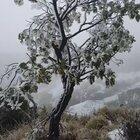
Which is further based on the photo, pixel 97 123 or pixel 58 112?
pixel 97 123

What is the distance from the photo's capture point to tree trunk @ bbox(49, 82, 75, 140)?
35.1ft

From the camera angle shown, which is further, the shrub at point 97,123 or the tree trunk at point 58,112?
the shrub at point 97,123

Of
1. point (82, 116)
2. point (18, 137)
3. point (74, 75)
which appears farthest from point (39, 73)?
point (82, 116)

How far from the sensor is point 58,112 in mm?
10945

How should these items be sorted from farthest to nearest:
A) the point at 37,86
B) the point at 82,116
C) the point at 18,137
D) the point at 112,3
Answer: the point at 82,116, the point at 18,137, the point at 112,3, the point at 37,86

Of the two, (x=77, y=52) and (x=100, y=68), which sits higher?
(x=77, y=52)

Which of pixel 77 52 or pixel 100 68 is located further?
pixel 77 52

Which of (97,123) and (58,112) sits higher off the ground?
(58,112)

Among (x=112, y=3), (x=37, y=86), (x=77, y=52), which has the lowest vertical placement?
(x=37, y=86)

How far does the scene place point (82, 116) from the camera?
1557 centimetres

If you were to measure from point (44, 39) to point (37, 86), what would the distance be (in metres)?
1.82

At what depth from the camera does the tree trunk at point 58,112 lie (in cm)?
1069

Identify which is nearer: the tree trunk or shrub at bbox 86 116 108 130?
the tree trunk

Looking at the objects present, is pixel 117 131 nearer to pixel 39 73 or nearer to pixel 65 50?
pixel 65 50
